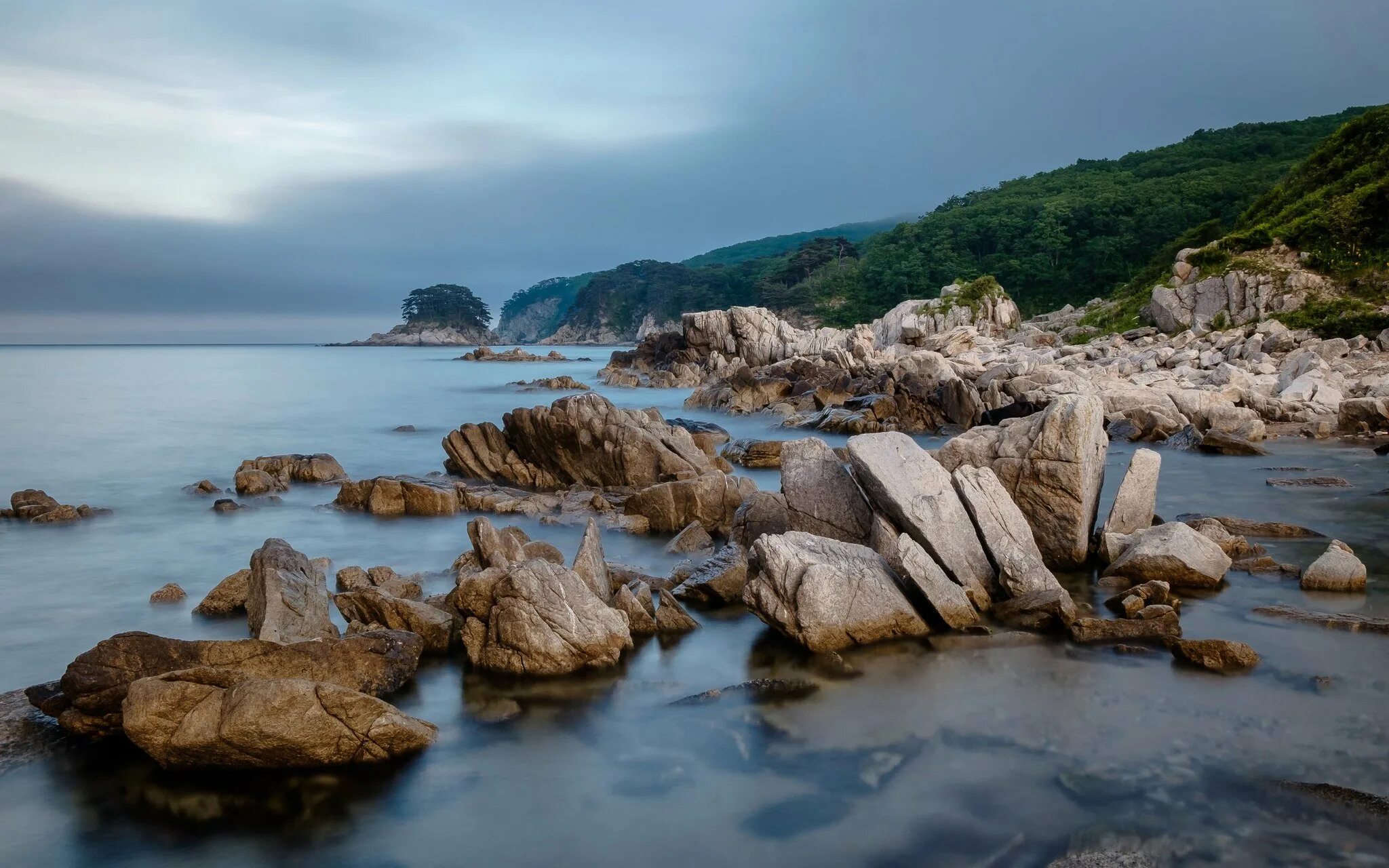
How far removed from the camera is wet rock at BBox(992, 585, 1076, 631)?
9969 millimetres

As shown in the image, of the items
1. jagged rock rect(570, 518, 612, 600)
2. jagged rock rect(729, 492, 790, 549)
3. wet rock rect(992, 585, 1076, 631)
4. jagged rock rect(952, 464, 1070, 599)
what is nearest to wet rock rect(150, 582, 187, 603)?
jagged rock rect(570, 518, 612, 600)

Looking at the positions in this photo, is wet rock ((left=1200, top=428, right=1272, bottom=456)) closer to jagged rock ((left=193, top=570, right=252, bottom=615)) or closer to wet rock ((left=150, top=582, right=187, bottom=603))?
jagged rock ((left=193, top=570, right=252, bottom=615))

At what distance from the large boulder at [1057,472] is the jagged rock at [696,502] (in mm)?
4572

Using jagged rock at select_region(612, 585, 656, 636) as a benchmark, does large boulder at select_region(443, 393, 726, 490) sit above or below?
above

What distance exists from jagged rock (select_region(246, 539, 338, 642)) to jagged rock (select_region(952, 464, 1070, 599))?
23.7 feet

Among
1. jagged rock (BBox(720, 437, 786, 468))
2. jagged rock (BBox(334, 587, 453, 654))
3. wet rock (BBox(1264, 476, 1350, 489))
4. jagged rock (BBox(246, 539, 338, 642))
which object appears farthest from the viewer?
jagged rock (BBox(720, 437, 786, 468))

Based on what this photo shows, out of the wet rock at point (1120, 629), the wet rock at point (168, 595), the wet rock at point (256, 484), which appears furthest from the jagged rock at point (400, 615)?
the wet rock at point (256, 484)

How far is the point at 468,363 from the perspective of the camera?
112 m

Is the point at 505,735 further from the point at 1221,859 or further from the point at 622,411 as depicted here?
the point at 622,411

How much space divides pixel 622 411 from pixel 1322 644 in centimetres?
1397

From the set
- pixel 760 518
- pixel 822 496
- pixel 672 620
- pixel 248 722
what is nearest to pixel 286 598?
pixel 248 722

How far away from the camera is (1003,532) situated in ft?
35.9

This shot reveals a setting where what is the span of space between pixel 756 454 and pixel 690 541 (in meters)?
9.88

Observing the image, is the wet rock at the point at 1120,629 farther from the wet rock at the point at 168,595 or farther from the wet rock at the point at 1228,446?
the wet rock at the point at 1228,446
